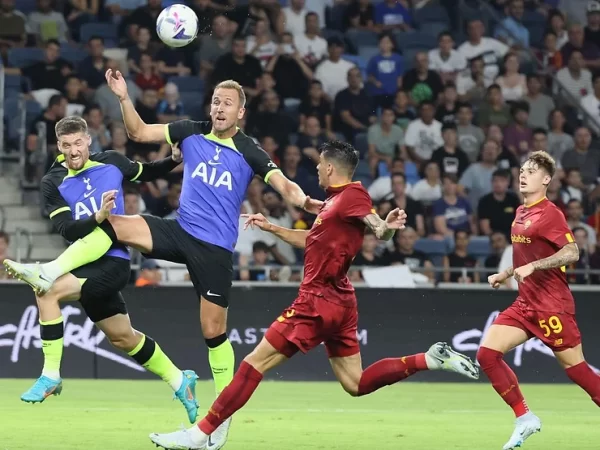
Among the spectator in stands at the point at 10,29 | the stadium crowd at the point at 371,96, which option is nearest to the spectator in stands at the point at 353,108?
the stadium crowd at the point at 371,96

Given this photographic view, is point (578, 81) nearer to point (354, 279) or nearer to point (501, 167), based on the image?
point (501, 167)

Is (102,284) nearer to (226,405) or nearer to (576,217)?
(226,405)

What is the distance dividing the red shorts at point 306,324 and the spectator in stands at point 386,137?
34.2 feet

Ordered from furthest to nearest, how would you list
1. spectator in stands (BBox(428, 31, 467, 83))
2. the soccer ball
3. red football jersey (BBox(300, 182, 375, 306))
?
spectator in stands (BBox(428, 31, 467, 83)) < the soccer ball < red football jersey (BBox(300, 182, 375, 306))

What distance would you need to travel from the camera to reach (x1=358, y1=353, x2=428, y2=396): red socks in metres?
8.55

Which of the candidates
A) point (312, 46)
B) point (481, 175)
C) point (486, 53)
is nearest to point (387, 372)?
point (481, 175)

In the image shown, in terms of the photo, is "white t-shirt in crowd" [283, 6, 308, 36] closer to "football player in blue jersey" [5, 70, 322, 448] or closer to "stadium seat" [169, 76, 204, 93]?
"stadium seat" [169, 76, 204, 93]

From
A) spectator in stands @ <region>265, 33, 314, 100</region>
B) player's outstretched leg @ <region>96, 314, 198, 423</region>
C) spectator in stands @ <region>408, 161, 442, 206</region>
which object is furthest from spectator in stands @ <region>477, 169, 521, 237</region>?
player's outstretched leg @ <region>96, 314, 198, 423</region>

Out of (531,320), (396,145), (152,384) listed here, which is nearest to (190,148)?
(531,320)

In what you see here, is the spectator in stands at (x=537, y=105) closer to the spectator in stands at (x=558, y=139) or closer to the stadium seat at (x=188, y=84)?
the spectator in stands at (x=558, y=139)

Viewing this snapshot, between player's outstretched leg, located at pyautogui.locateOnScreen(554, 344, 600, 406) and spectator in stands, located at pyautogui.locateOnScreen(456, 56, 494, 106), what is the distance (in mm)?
10740

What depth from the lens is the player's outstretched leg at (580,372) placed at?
30.5 feet

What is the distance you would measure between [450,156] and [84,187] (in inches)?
384

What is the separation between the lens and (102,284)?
931 centimetres
